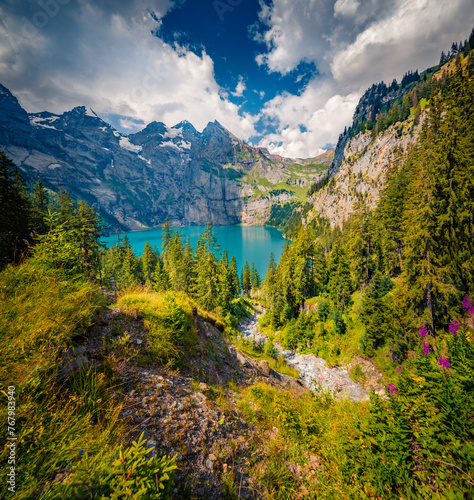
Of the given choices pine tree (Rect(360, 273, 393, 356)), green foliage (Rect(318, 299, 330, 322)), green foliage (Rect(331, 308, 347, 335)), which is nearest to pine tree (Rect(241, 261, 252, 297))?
green foliage (Rect(318, 299, 330, 322))

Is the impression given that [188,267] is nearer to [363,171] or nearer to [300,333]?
[300,333]

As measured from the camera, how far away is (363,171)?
380 feet

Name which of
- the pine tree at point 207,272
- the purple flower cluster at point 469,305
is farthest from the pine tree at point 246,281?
the purple flower cluster at point 469,305

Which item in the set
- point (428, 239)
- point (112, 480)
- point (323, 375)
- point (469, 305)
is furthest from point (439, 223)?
point (112, 480)

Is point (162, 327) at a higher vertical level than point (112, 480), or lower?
lower

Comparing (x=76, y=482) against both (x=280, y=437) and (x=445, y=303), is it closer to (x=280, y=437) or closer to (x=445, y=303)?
(x=280, y=437)

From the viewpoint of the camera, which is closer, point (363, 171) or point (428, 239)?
point (428, 239)

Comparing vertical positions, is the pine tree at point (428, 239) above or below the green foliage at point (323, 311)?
above

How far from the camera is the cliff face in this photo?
95062 millimetres

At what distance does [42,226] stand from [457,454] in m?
36.3

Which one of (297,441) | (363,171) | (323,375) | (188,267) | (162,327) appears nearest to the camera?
(297,441)

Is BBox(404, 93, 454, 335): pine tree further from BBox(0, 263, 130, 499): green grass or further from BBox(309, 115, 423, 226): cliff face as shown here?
BBox(309, 115, 423, 226): cliff face

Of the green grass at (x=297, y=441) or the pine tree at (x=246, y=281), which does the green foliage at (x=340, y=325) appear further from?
the pine tree at (x=246, y=281)

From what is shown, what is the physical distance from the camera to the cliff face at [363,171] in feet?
312
